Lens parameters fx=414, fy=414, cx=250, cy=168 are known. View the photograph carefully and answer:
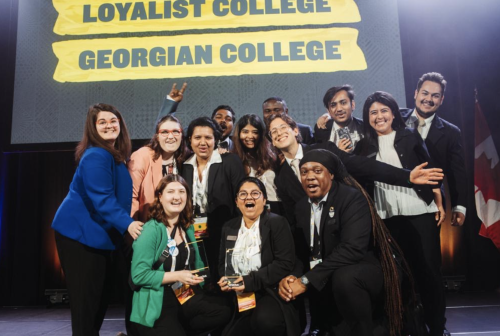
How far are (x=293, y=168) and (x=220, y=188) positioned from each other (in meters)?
0.50

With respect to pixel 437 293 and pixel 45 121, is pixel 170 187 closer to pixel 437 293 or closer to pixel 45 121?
pixel 437 293

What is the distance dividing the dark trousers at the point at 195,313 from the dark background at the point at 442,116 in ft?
8.13

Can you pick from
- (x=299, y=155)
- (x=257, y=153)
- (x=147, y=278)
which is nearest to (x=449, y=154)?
(x=299, y=155)

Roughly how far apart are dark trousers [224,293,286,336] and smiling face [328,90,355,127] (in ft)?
4.91

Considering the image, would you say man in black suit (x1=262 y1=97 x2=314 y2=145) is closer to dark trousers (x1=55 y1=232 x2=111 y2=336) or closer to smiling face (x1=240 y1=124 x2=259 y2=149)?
smiling face (x1=240 y1=124 x2=259 y2=149)

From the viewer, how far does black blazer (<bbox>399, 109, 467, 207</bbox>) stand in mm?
3010

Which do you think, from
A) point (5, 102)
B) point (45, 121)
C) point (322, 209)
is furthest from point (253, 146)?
point (5, 102)

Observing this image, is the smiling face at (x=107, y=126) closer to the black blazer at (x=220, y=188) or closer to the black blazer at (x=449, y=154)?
the black blazer at (x=220, y=188)

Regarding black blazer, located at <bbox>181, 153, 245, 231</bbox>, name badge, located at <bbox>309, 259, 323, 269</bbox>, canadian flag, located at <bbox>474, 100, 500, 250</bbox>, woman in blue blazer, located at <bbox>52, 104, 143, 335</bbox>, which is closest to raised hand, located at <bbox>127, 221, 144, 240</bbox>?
woman in blue blazer, located at <bbox>52, 104, 143, 335</bbox>

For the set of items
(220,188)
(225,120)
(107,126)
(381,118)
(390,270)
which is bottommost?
(390,270)

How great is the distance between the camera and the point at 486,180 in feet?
15.0

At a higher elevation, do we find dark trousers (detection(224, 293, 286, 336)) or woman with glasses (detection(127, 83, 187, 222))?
woman with glasses (detection(127, 83, 187, 222))

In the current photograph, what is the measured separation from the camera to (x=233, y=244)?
2.33 m

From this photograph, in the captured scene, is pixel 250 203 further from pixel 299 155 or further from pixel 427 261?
pixel 427 261
